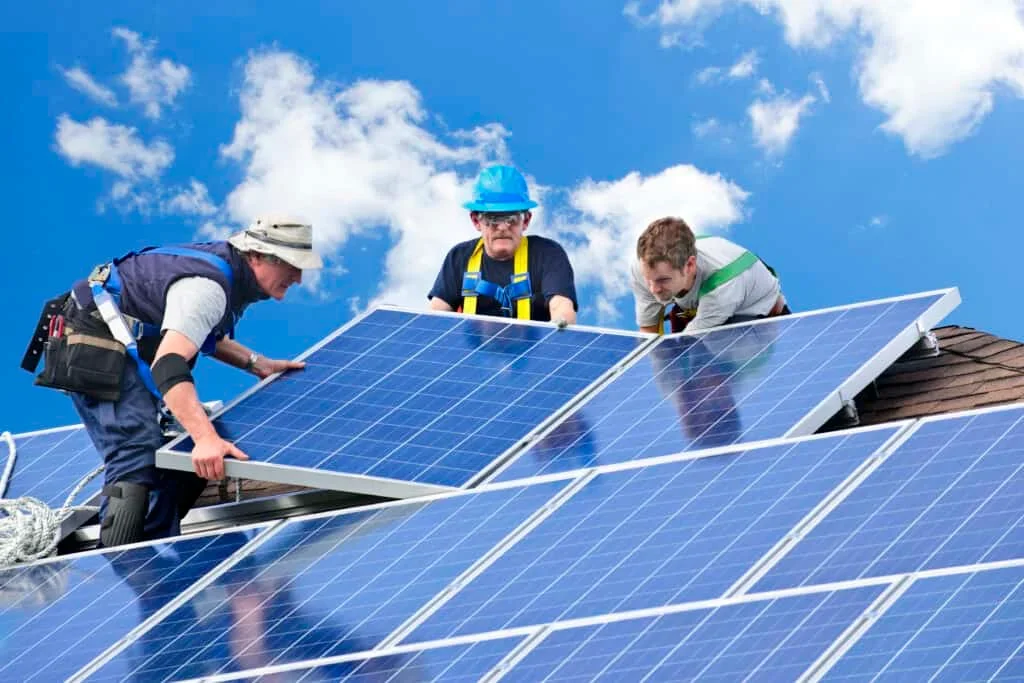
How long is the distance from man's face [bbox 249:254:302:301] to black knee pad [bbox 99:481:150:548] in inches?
64.7

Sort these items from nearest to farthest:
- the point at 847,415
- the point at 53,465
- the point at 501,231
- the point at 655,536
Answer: the point at 655,536, the point at 847,415, the point at 501,231, the point at 53,465

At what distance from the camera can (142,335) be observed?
43.8ft

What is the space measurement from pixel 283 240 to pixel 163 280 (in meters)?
0.87

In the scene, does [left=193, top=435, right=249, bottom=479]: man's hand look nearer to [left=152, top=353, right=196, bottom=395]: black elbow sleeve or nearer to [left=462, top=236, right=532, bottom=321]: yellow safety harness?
[left=152, top=353, right=196, bottom=395]: black elbow sleeve

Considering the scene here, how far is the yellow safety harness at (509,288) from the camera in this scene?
1521 cm

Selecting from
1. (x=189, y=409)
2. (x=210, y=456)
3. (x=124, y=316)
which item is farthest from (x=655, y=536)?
(x=124, y=316)

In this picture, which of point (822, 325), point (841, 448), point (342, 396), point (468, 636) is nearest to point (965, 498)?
point (841, 448)

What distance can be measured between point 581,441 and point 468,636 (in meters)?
2.83

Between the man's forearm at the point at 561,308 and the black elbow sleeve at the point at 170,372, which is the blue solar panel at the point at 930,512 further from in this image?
the black elbow sleeve at the point at 170,372

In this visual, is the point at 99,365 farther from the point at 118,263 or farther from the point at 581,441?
the point at 581,441

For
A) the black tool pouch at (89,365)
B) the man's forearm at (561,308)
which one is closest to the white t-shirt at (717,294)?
the man's forearm at (561,308)

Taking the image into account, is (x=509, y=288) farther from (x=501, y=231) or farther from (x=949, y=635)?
(x=949, y=635)

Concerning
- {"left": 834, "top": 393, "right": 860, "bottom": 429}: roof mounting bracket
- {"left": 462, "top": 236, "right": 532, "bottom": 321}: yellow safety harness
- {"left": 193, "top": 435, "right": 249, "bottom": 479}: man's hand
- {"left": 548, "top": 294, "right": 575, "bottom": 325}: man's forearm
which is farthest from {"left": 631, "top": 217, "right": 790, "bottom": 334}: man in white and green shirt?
{"left": 193, "top": 435, "right": 249, "bottom": 479}: man's hand

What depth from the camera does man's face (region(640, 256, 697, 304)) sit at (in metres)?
13.4
